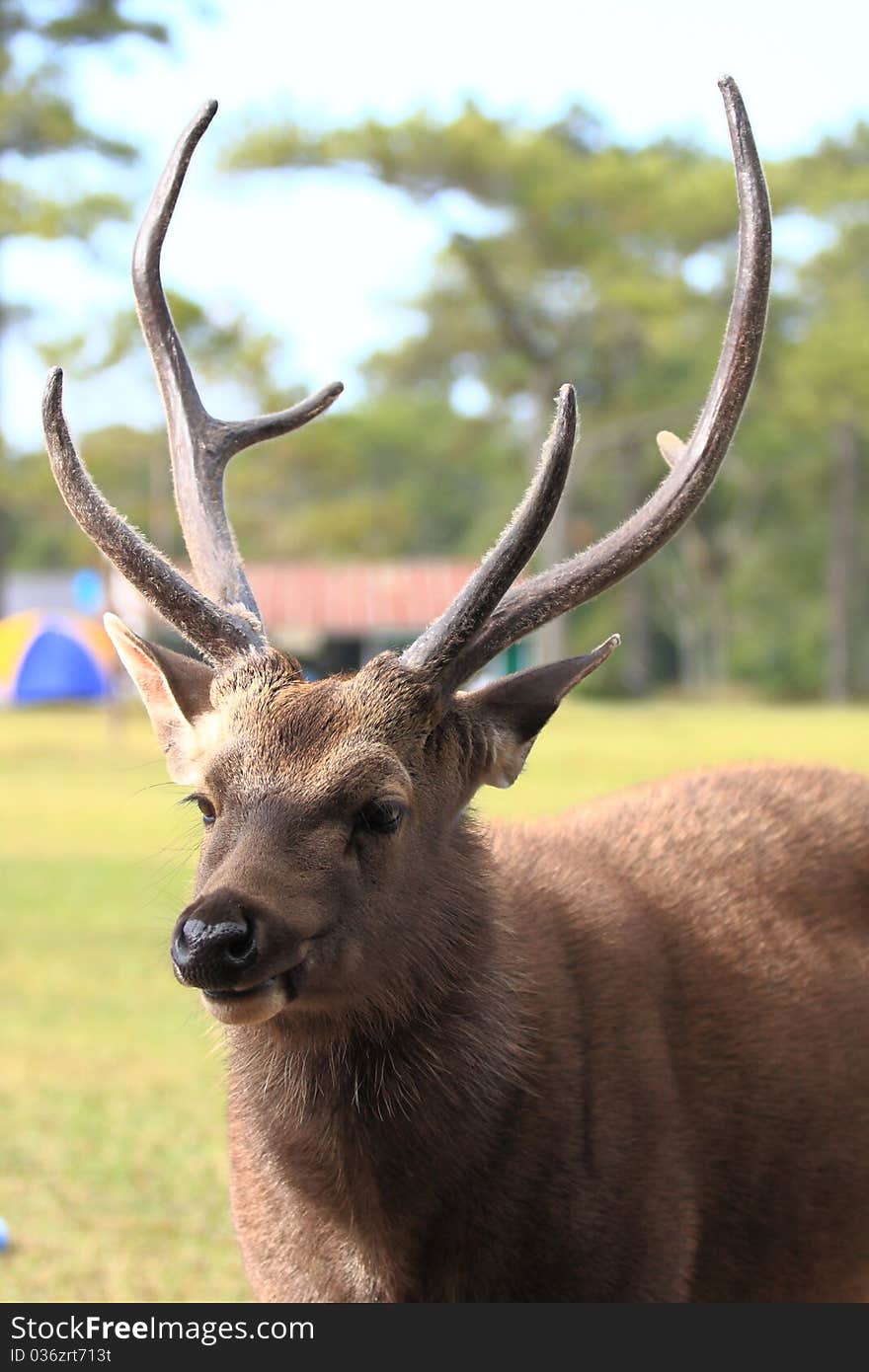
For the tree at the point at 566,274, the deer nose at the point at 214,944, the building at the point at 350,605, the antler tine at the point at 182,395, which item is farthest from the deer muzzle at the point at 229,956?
the building at the point at 350,605

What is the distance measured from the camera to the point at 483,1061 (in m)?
2.83

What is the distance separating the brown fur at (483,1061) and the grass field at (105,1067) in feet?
1.24

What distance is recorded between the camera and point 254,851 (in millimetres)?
2496

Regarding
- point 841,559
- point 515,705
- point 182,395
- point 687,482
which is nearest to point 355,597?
point 841,559

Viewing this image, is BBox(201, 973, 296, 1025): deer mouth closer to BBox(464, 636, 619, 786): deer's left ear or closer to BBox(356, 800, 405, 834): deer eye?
BBox(356, 800, 405, 834): deer eye

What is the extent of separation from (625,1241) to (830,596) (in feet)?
153

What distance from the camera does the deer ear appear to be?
9.77 ft

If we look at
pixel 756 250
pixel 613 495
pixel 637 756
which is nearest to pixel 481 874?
pixel 756 250

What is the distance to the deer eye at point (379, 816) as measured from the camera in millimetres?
2650

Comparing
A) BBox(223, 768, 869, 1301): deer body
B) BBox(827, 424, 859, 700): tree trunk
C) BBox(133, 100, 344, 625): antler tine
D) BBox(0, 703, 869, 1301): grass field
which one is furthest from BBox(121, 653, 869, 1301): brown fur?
BBox(827, 424, 859, 700): tree trunk

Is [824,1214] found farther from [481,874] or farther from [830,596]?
[830,596]

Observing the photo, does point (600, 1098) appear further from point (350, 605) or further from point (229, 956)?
point (350, 605)

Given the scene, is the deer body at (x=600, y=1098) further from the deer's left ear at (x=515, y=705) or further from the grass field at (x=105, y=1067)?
the grass field at (x=105, y=1067)

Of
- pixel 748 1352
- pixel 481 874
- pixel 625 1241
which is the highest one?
pixel 481 874
